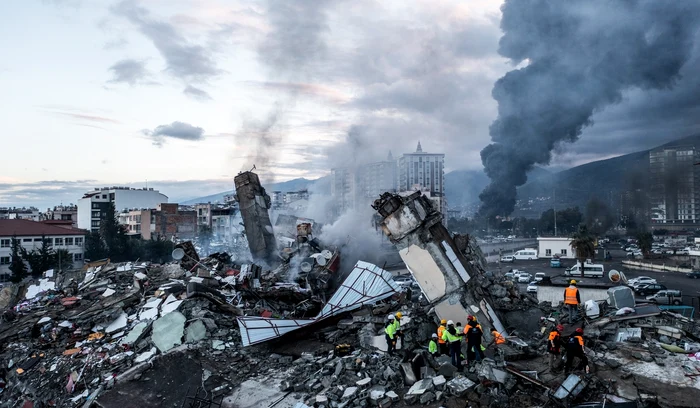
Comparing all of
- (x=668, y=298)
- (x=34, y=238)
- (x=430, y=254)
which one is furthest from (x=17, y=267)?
(x=668, y=298)

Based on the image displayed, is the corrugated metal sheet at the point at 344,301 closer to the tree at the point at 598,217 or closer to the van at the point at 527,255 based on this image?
the van at the point at 527,255

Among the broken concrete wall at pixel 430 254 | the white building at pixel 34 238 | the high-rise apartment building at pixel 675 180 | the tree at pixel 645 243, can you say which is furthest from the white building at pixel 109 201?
the tree at pixel 645 243

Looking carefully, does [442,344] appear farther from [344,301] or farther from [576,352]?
[344,301]

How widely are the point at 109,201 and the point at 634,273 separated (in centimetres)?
5258

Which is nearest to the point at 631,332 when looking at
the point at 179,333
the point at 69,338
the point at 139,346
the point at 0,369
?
the point at 179,333

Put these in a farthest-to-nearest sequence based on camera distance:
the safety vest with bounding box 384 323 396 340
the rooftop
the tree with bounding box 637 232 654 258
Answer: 1. the tree with bounding box 637 232 654 258
2. the rooftop
3. the safety vest with bounding box 384 323 396 340

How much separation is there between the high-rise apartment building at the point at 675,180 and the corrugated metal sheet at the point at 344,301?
29.7m

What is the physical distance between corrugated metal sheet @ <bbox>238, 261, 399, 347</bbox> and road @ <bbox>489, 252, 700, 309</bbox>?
1564cm

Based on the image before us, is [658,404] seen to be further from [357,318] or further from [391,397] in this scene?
[357,318]

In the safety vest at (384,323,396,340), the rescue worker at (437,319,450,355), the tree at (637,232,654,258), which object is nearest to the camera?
the rescue worker at (437,319,450,355)

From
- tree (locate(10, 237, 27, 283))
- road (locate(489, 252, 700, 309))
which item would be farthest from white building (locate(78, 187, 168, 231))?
road (locate(489, 252, 700, 309))

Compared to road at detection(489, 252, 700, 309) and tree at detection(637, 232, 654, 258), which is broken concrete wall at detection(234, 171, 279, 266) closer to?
road at detection(489, 252, 700, 309)

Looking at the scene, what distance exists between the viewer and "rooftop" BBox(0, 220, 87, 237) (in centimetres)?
3391

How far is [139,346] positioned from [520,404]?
8721 mm
